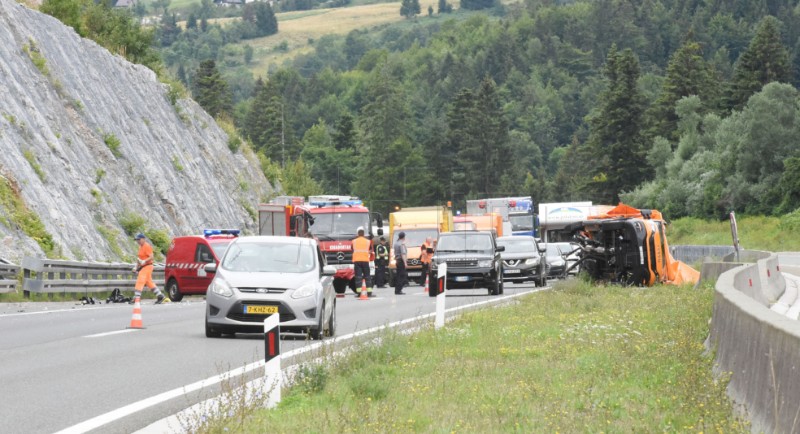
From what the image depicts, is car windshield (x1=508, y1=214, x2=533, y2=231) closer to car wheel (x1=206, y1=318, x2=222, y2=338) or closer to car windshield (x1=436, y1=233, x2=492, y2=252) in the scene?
car windshield (x1=436, y1=233, x2=492, y2=252)

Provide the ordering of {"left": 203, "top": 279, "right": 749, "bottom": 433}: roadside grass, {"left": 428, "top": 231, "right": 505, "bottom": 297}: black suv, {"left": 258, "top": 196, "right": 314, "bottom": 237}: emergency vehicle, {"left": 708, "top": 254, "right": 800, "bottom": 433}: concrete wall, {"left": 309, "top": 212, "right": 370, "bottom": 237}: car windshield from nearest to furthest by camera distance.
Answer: {"left": 708, "top": 254, "right": 800, "bottom": 433}: concrete wall
{"left": 203, "top": 279, "right": 749, "bottom": 433}: roadside grass
{"left": 428, "top": 231, "right": 505, "bottom": 297}: black suv
{"left": 309, "top": 212, "right": 370, "bottom": 237}: car windshield
{"left": 258, "top": 196, "right": 314, "bottom": 237}: emergency vehicle

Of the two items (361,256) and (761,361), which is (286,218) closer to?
(361,256)

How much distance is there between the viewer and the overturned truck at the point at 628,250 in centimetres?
3434

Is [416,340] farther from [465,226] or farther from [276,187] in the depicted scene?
[276,187]

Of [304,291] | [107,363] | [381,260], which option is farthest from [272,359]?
[381,260]

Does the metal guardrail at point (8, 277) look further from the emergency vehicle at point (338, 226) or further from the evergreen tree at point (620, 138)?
the evergreen tree at point (620, 138)

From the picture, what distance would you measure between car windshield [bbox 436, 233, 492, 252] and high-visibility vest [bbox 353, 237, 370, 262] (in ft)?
9.64

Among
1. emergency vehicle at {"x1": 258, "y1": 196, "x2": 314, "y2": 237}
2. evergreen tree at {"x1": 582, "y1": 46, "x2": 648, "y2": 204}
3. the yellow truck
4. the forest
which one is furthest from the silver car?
evergreen tree at {"x1": 582, "y1": 46, "x2": 648, "y2": 204}

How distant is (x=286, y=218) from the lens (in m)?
45.6

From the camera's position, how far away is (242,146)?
75500 millimetres

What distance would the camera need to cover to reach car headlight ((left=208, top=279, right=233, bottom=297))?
19141 millimetres

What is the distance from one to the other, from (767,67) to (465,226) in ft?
223

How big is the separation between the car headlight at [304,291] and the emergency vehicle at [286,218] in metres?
25.1

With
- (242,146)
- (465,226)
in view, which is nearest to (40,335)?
(465,226)
